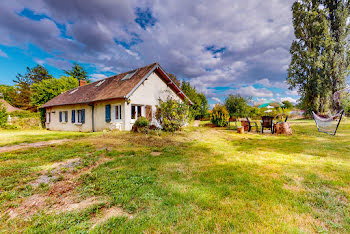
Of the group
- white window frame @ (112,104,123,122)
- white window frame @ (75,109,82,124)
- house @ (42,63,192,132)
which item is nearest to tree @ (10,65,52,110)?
house @ (42,63,192,132)

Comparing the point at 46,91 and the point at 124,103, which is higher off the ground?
the point at 46,91

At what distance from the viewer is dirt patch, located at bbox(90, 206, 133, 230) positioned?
65.7 inches

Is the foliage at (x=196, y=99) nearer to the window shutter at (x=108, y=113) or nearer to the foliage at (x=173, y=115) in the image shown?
the foliage at (x=173, y=115)

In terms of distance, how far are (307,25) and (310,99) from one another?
10386mm

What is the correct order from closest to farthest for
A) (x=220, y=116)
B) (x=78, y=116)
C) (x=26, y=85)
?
1. (x=220, y=116)
2. (x=78, y=116)
3. (x=26, y=85)

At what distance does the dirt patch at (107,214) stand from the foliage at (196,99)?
21328 mm

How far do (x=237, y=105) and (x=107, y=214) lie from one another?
20990 mm

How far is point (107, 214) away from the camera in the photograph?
181cm

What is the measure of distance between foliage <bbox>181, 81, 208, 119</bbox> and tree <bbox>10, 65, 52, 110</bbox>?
34575mm

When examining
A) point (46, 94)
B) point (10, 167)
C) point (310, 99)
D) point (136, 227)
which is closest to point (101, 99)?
point (10, 167)

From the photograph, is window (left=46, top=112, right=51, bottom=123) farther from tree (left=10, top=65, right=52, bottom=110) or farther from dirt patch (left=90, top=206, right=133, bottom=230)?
dirt patch (left=90, top=206, right=133, bottom=230)

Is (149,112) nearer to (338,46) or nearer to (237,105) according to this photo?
(237,105)

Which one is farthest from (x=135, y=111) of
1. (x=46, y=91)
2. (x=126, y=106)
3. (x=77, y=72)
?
(x=77, y=72)

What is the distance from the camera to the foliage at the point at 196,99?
2401 centimetres
